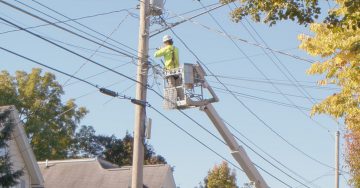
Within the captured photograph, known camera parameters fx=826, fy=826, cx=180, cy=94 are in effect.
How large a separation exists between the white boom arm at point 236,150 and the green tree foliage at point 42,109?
2948 centimetres

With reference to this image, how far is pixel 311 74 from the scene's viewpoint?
19031 mm

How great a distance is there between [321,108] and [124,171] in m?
21.8

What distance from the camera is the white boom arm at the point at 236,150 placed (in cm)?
1953

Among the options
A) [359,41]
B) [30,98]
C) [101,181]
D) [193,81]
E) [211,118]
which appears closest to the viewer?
[359,41]

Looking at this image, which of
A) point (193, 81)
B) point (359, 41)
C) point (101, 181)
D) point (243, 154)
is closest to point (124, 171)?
point (101, 181)

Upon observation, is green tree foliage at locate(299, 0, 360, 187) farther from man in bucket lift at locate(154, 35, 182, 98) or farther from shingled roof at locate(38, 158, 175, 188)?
shingled roof at locate(38, 158, 175, 188)

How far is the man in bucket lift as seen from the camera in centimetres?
1811

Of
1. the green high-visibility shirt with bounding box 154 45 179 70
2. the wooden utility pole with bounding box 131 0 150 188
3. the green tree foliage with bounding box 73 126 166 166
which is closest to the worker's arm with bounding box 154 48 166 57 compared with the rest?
the green high-visibility shirt with bounding box 154 45 179 70

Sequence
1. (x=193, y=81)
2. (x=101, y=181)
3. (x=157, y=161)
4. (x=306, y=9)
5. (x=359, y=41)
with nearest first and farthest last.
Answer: (x=306, y=9), (x=359, y=41), (x=193, y=81), (x=101, y=181), (x=157, y=161)

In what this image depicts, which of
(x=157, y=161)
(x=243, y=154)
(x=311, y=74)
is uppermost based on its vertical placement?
(x=157, y=161)

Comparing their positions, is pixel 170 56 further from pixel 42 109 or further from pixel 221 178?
pixel 42 109

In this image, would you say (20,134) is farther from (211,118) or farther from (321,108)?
(321,108)

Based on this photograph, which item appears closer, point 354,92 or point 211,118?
point 354,92

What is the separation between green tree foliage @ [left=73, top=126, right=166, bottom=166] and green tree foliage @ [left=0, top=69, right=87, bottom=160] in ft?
10.5
